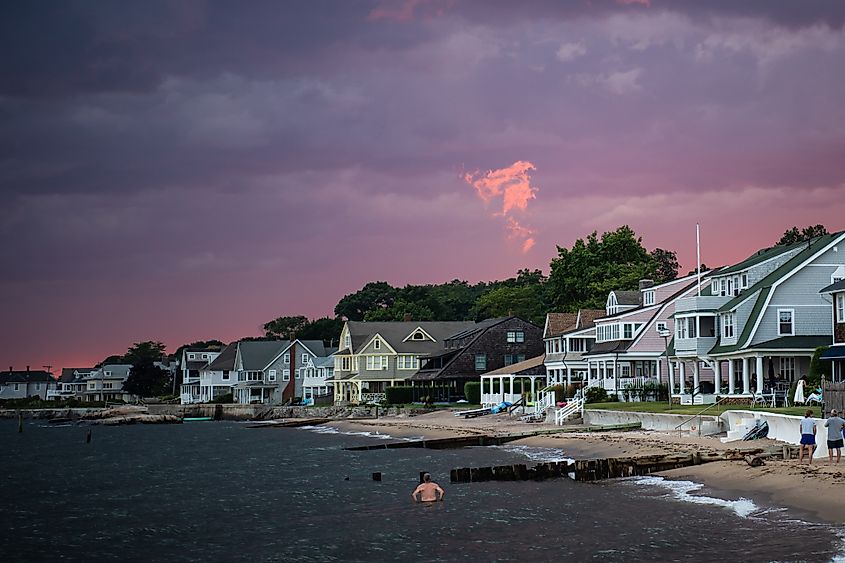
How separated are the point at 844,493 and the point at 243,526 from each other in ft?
62.2

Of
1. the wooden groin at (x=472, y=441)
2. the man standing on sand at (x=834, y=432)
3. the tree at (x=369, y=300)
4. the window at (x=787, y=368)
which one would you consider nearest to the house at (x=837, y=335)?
the window at (x=787, y=368)

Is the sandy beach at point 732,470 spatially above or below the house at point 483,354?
below

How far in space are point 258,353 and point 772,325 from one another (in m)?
95.9

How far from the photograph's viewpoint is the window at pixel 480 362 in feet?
344

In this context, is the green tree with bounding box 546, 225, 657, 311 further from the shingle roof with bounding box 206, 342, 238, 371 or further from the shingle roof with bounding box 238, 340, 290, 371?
the shingle roof with bounding box 206, 342, 238, 371

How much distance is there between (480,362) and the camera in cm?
10519

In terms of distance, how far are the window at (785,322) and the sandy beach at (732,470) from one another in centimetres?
1462

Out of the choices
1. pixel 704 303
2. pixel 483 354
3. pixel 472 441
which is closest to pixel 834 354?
pixel 704 303

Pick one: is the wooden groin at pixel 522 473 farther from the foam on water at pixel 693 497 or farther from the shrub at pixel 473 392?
the shrub at pixel 473 392

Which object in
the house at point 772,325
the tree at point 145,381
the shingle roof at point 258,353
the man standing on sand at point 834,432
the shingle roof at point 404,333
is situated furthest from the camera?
the tree at point 145,381

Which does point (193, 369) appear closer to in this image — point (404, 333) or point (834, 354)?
point (404, 333)

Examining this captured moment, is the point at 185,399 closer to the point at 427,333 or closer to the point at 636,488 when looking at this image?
the point at 427,333

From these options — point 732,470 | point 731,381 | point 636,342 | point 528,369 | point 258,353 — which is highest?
point 258,353

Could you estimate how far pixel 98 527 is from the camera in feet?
112
